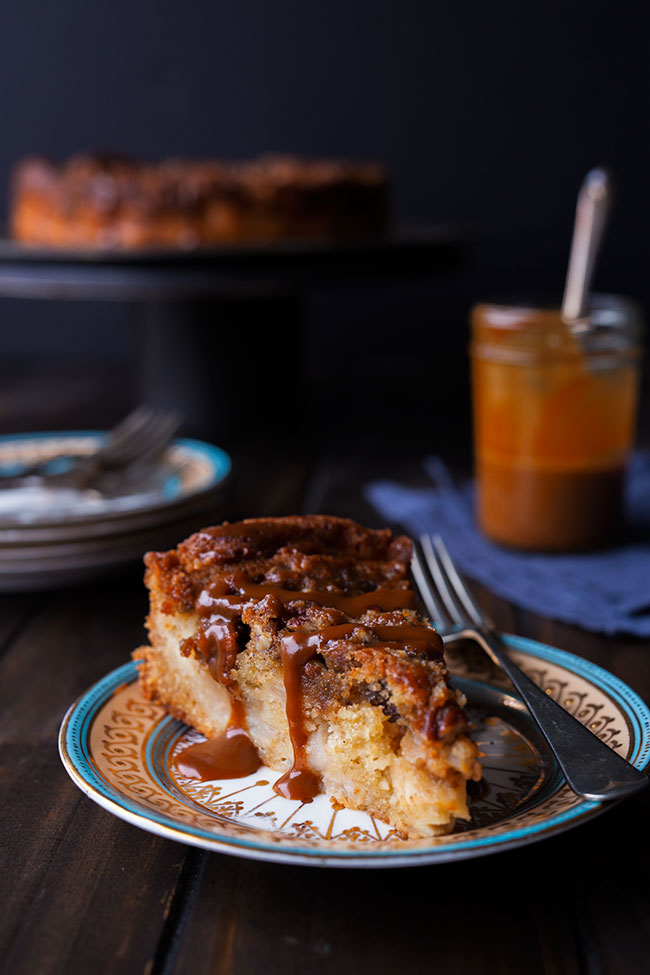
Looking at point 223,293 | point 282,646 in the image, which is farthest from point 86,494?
point 282,646

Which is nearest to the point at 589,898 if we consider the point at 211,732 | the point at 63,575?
the point at 211,732

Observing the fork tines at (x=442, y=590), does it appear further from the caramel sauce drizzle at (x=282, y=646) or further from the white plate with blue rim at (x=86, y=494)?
the white plate with blue rim at (x=86, y=494)

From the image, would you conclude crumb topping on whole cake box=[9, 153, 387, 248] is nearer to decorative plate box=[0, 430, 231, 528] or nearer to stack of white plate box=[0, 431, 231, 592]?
decorative plate box=[0, 430, 231, 528]

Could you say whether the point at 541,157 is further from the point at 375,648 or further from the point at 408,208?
the point at 375,648

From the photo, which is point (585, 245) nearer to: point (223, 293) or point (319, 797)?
point (223, 293)

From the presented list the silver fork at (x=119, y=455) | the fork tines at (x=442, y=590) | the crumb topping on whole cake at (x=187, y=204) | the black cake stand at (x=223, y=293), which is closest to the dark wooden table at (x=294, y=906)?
the fork tines at (x=442, y=590)
